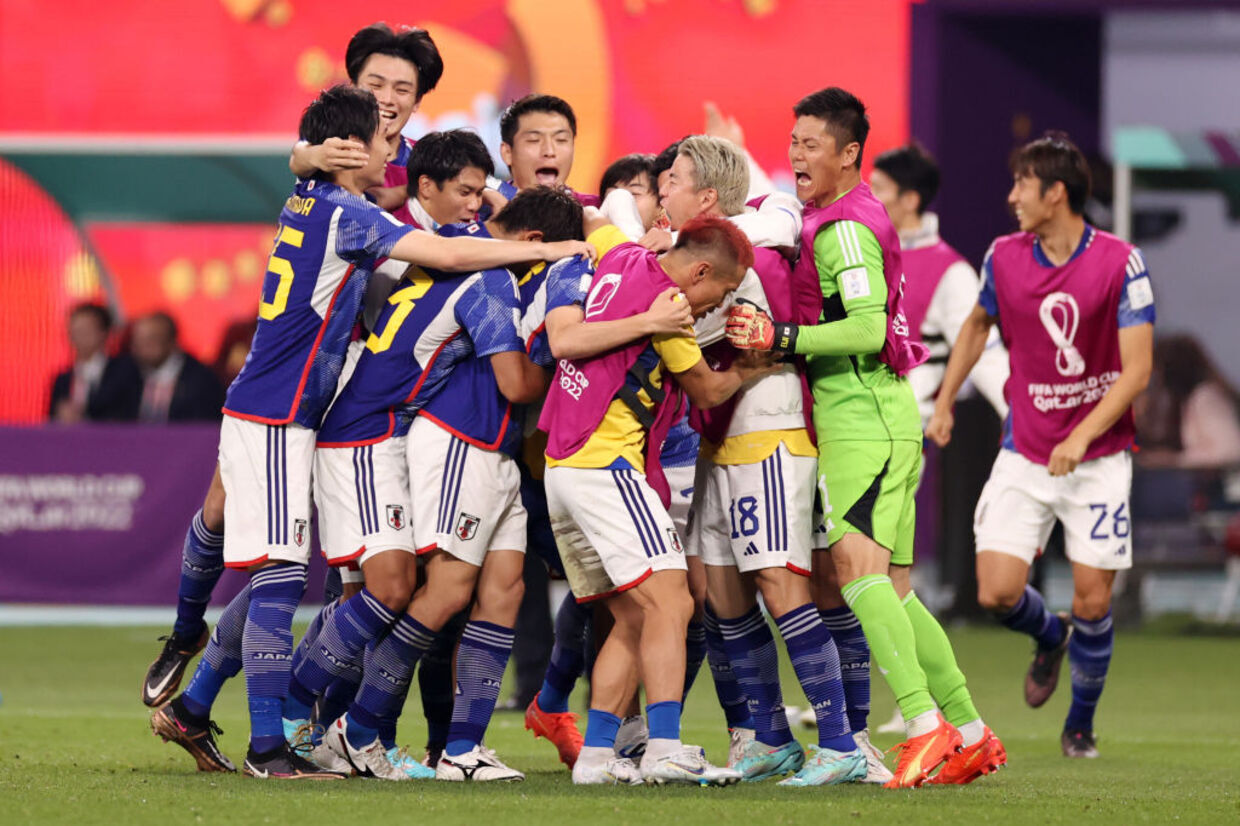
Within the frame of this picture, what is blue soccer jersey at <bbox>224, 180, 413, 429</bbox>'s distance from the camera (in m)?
5.81

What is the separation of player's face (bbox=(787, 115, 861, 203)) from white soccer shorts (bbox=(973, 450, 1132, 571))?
1913mm

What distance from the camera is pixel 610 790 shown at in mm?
5504

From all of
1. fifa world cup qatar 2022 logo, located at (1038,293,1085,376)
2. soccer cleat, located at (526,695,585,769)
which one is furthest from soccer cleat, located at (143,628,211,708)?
fifa world cup qatar 2022 logo, located at (1038,293,1085,376)

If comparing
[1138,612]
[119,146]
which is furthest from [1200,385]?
[119,146]

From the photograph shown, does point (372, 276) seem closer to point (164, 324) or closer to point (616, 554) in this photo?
point (616, 554)

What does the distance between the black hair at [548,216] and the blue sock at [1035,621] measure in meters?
2.69

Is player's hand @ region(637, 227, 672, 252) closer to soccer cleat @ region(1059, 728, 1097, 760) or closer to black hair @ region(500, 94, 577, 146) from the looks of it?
black hair @ region(500, 94, 577, 146)

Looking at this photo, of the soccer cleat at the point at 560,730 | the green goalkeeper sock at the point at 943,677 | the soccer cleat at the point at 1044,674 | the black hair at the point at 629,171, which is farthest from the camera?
the soccer cleat at the point at 1044,674

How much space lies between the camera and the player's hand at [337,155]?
5820 millimetres

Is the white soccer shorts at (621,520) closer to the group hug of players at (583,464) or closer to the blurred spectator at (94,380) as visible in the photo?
the group hug of players at (583,464)

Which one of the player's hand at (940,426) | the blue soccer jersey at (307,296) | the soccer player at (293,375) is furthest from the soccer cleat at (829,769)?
the player's hand at (940,426)

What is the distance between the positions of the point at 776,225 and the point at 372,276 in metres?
1.36

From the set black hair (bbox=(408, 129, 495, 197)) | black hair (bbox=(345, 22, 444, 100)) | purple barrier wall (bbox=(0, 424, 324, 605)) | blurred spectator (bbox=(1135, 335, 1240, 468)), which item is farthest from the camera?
blurred spectator (bbox=(1135, 335, 1240, 468))

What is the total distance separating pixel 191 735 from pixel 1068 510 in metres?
A: 3.54
